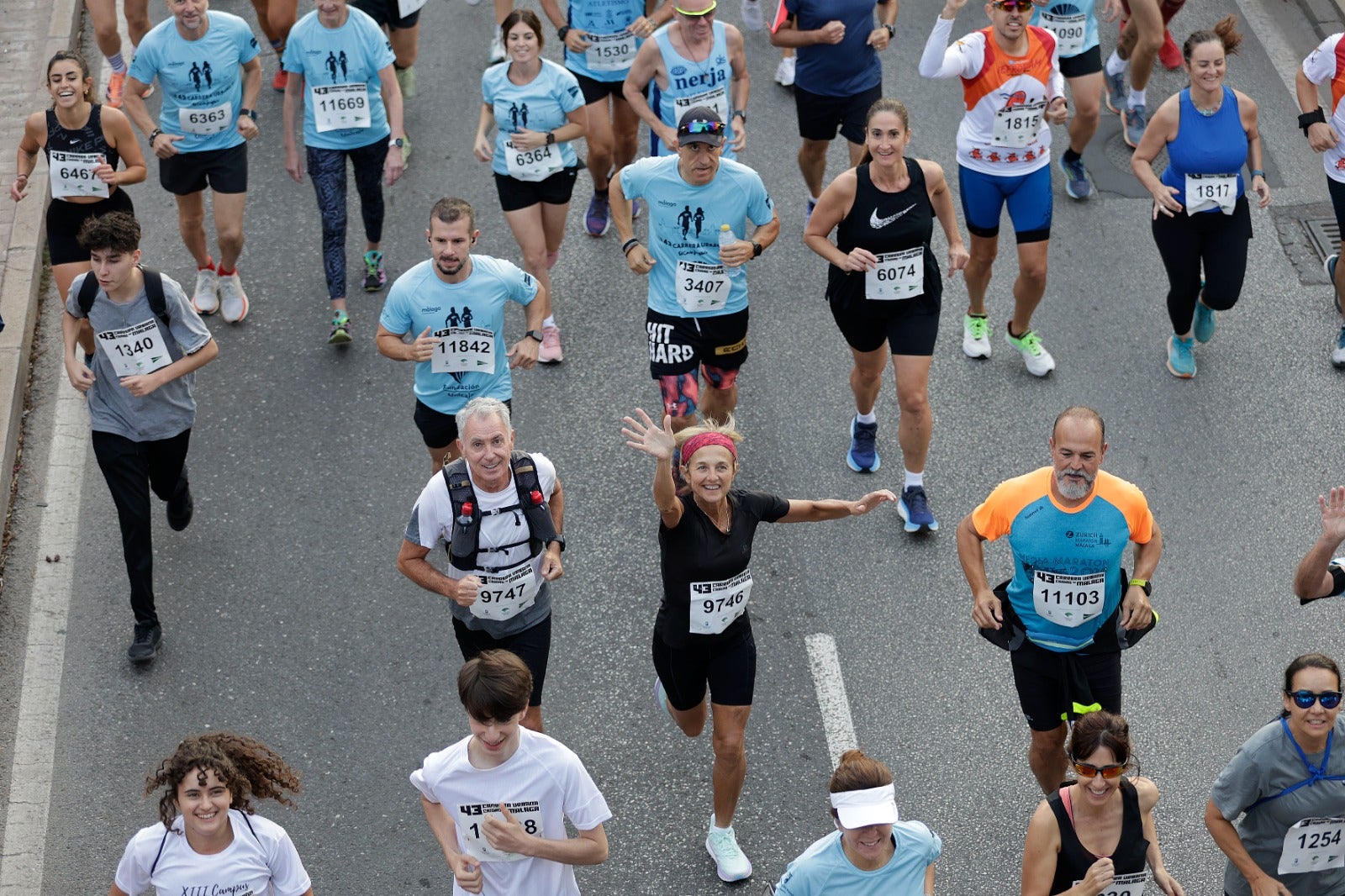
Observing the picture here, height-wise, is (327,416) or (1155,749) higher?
(327,416)

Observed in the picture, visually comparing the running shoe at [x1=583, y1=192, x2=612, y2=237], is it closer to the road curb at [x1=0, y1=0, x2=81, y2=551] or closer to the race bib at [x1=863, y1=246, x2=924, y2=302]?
the race bib at [x1=863, y1=246, x2=924, y2=302]

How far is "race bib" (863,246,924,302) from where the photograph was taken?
7.81 m

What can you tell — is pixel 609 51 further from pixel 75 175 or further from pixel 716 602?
pixel 716 602

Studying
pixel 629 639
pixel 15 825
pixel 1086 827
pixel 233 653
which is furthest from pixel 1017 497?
pixel 15 825

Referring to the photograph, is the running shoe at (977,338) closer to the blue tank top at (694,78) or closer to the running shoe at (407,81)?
the blue tank top at (694,78)

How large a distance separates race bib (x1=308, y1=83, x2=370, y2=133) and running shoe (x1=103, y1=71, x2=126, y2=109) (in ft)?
8.48

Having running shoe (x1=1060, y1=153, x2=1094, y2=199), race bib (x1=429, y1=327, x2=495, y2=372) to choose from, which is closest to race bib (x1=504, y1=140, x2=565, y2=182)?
race bib (x1=429, y1=327, x2=495, y2=372)

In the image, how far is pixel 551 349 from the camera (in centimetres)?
944

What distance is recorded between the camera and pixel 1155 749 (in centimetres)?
711

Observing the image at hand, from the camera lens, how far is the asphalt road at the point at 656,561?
22.8ft

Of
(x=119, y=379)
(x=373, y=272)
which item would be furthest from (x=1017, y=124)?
(x=119, y=379)

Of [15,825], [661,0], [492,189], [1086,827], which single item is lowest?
[15,825]

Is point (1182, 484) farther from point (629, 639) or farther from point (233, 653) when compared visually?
point (233, 653)

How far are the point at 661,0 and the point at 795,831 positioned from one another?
5.60m
